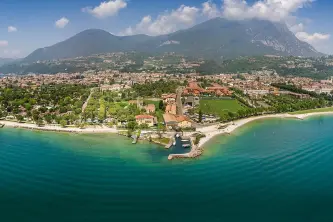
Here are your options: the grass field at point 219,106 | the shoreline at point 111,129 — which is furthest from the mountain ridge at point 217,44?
the shoreline at point 111,129

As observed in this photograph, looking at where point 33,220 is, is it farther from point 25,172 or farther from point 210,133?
point 210,133

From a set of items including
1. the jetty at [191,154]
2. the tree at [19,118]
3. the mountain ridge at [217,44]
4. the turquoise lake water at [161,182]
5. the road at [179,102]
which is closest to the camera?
the turquoise lake water at [161,182]

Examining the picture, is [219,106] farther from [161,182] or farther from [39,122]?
[161,182]

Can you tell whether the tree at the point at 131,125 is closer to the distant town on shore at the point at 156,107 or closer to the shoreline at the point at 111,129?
the distant town on shore at the point at 156,107

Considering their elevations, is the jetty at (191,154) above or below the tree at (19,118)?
below

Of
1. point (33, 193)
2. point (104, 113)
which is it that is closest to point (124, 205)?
point (33, 193)

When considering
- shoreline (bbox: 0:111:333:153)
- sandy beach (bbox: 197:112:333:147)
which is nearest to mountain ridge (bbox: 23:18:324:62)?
sandy beach (bbox: 197:112:333:147)

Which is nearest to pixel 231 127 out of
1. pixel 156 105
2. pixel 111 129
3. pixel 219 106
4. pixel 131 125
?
pixel 131 125
